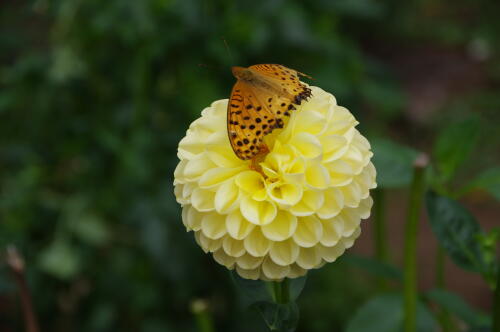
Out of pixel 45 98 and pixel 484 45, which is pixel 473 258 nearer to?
pixel 45 98

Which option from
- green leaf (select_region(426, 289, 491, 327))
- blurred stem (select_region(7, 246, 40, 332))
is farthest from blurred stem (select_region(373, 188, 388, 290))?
blurred stem (select_region(7, 246, 40, 332))

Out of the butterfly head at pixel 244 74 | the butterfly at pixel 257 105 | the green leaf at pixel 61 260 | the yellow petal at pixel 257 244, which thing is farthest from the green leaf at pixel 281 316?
the green leaf at pixel 61 260

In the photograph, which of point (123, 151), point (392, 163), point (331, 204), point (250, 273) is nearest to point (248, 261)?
point (250, 273)

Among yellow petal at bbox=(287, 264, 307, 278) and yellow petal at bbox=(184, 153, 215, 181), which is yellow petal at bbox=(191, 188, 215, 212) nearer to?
yellow petal at bbox=(184, 153, 215, 181)

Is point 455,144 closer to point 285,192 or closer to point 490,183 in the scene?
point 490,183

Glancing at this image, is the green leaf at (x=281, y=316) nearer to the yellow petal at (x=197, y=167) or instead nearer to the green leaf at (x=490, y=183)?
the yellow petal at (x=197, y=167)
